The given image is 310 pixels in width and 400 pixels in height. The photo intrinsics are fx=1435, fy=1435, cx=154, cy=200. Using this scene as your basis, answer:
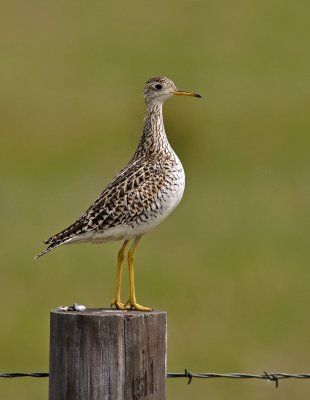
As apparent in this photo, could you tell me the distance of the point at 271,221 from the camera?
28797 millimetres

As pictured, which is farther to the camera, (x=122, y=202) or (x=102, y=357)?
(x=122, y=202)

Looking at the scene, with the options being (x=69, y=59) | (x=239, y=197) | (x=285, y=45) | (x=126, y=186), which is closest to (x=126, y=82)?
A: (x=69, y=59)

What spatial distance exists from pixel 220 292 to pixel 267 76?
90.6ft

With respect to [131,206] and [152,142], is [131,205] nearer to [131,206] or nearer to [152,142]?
[131,206]

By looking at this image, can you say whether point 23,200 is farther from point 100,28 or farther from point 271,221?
point 100,28

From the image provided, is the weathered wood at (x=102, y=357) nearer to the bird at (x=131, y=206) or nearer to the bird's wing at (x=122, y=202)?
the bird at (x=131, y=206)

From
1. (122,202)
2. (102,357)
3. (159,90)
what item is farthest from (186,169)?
(102,357)

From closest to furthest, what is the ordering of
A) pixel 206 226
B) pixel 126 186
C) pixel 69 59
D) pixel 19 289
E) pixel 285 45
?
pixel 126 186, pixel 19 289, pixel 206 226, pixel 69 59, pixel 285 45

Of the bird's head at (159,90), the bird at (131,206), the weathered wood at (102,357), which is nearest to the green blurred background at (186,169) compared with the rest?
the bird's head at (159,90)

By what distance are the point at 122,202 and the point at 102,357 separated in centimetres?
236

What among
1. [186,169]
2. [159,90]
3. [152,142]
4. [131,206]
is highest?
[186,169]

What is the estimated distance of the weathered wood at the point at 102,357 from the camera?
7531 mm

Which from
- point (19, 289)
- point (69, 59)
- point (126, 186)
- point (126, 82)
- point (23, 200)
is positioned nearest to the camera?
point (126, 186)

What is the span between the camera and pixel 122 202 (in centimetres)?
974
